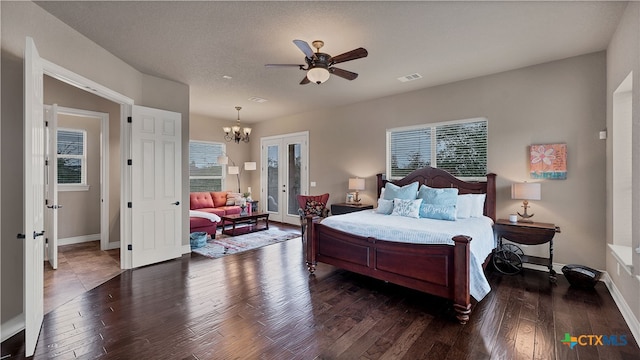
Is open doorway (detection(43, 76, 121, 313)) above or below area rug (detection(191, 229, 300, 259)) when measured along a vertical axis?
above

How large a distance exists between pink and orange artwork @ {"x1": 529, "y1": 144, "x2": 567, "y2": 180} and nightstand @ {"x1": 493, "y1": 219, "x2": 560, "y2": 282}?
69cm

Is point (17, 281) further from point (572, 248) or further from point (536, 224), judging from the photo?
point (572, 248)

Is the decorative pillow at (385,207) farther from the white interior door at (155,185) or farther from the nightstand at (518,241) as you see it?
the white interior door at (155,185)

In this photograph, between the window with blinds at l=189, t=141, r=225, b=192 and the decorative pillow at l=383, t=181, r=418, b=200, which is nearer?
the decorative pillow at l=383, t=181, r=418, b=200

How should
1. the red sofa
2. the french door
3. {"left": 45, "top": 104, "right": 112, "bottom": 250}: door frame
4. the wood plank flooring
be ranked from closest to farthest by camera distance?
the wood plank flooring, {"left": 45, "top": 104, "right": 112, "bottom": 250}: door frame, the red sofa, the french door

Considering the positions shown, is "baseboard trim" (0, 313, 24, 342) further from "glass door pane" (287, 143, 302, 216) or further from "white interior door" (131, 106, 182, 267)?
"glass door pane" (287, 143, 302, 216)

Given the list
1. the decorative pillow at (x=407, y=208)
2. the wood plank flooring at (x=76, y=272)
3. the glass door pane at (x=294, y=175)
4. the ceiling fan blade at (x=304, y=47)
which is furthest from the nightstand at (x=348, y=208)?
the wood plank flooring at (x=76, y=272)

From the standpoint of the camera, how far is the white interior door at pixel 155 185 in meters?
4.03

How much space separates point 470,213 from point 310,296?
8.60 ft

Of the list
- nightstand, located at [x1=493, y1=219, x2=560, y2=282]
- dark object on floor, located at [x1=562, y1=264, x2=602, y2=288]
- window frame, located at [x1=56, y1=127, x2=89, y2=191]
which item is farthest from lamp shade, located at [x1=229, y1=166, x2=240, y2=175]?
dark object on floor, located at [x1=562, y1=264, x2=602, y2=288]

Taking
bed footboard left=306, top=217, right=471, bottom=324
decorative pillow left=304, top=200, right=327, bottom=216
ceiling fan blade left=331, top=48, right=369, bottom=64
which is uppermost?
ceiling fan blade left=331, top=48, right=369, bottom=64

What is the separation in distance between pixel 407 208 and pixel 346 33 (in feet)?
8.11

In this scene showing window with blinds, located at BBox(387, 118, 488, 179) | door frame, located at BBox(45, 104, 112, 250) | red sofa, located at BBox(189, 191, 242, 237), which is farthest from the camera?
red sofa, located at BBox(189, 191, 242, 237)

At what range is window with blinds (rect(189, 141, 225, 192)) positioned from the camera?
24.4 feet
